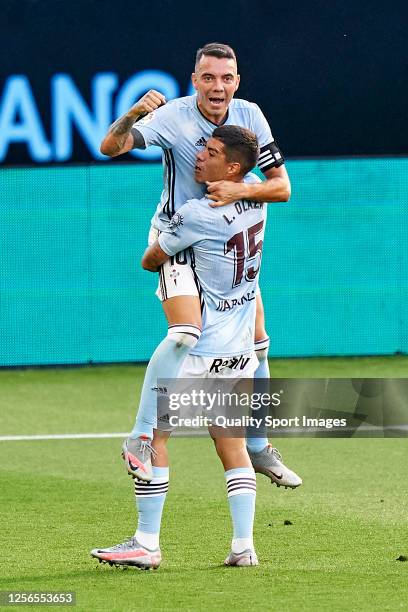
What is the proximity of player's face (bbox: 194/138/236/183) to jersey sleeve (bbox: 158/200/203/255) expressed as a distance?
0.14 metres

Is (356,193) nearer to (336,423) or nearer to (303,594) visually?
(336,423)

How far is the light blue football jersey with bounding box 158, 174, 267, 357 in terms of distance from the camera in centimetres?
664

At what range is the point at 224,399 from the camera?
22.9ft

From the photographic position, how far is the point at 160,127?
6.82m

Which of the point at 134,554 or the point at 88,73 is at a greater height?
the point at 88,73

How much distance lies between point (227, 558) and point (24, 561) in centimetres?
94

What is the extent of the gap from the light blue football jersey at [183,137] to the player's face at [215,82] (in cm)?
9

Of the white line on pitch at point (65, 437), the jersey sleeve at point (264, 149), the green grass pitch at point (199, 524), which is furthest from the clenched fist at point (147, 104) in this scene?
the white line on pitch at point (65, 437)

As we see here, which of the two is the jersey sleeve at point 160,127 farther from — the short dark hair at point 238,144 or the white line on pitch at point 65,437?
the white line on pitch at point 65,437

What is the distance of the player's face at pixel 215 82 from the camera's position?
6785 mm

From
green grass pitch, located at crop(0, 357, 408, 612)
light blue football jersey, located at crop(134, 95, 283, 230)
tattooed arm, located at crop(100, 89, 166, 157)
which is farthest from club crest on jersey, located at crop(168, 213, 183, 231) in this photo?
green grass pitch, located at crop(0, 357, 408, 612)

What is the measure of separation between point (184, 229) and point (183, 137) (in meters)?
0.49

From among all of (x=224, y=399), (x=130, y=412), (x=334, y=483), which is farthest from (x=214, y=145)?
(x=130, y=412)

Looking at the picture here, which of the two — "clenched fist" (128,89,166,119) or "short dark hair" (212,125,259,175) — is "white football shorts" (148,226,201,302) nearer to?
"short dark hair" (212,125,259,175)
